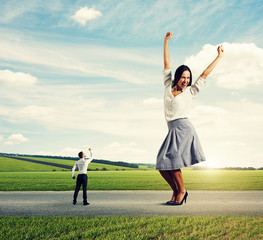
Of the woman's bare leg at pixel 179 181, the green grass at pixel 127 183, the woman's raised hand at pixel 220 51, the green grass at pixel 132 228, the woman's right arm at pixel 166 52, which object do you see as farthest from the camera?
the green grass at pixel 127 183

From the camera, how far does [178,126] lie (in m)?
5.30

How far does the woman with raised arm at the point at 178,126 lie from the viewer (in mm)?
5211

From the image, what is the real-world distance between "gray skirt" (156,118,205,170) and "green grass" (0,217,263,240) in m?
1.18

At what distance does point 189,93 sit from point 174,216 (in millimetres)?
2733

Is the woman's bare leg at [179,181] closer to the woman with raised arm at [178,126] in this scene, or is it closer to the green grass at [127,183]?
the woman with raised arm at [178,126]

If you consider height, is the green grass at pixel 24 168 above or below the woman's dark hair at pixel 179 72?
below

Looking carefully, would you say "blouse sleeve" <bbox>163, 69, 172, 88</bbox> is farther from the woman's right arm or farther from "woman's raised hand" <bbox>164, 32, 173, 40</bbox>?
"woman's raised hand" <bbox>164, 32, 173, 40</bbox>

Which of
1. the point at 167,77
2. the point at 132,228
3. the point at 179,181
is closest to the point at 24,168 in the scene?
the point at 132,228

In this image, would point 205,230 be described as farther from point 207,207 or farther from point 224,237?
point 207,207

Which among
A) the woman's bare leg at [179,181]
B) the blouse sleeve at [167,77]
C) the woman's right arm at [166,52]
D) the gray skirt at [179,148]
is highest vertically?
the woman's right arm at [166,52]

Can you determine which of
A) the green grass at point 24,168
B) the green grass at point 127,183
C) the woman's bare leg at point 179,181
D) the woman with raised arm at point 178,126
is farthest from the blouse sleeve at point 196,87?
the green grass at point 24,168

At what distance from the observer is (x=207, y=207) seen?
752cm

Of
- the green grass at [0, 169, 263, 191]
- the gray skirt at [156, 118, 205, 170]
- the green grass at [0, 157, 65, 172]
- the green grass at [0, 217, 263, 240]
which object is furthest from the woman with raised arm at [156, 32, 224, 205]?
the green grass at [0, 157, 65, 172]

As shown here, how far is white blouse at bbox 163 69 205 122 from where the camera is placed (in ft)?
17.3
